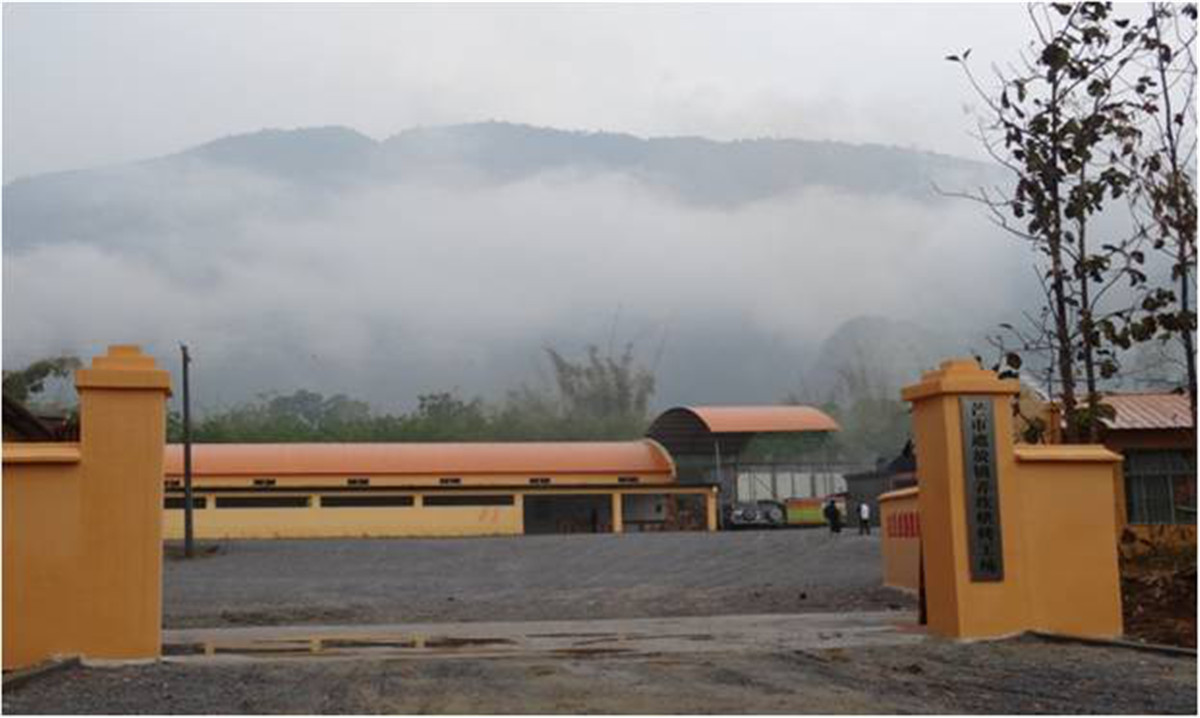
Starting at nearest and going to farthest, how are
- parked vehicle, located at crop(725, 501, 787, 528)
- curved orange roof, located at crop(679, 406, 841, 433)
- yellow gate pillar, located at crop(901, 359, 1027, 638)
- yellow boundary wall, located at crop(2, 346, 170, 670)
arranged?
yellow boundary wall, located at crop(2, 346, 170, 670) → yellow gate pillar, located at crop(901, 359, 1027, 638) → parked vehicle, located at crop(725, 501, 787, 528) → curved orange roof, located at crop(679, 406, 841, 433)

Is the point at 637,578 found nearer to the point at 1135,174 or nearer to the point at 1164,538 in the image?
the point at 1164,538

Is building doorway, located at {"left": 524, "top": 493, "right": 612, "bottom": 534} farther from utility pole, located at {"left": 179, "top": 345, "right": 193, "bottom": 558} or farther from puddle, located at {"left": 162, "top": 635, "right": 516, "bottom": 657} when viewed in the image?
puddle, located at {"left": 162, "top": 635, "right": 516, "bottom": 657}

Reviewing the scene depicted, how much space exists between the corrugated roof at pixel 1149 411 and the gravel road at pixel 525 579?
5140 mm

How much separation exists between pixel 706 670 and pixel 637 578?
16.7 metres

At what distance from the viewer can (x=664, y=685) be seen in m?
8.55

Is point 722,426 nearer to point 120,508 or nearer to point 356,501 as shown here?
point 356,501

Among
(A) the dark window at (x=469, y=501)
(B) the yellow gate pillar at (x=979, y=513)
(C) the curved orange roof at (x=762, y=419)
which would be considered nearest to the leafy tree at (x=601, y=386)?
(C) the curved orange roof at (x=762, y=419)

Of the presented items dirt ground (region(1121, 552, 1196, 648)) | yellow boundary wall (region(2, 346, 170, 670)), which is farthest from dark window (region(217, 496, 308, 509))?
yellow boundary wall (region(2, 346, 170, 670))

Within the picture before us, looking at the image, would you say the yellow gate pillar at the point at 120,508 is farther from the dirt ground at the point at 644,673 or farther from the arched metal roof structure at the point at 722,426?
the arched metal roof structure at the point at 722,426

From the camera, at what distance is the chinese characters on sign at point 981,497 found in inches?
456

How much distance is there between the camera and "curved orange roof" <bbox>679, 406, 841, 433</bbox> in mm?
54344

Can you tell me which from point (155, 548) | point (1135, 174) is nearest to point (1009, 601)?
point (1135, 174)

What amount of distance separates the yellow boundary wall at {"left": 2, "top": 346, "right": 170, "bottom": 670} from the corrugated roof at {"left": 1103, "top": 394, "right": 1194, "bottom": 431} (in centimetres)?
1632

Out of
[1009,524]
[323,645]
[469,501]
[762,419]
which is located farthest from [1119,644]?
[762,419]
